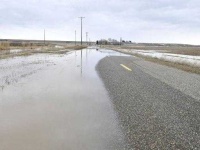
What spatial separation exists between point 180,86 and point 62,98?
6.40m

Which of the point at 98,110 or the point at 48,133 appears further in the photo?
the point at 98,110

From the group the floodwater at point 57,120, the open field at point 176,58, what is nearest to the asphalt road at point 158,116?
the floodwater at point 57,120

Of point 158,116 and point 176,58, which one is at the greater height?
point 158,116

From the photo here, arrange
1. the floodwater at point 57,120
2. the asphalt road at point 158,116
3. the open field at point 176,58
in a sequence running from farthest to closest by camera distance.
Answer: the open field at point 176,58, the asphalt road at point 158,116, the floodwater at point 57,120

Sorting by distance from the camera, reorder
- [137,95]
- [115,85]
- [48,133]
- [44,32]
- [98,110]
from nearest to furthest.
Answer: [48,133] < [98,110] < [137,95] < [115,85] < [44,32]

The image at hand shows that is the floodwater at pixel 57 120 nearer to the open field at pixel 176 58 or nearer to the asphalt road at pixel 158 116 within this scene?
the asphalt road at pixel 158 116

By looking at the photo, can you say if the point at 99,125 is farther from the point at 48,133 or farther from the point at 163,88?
the point at 163,88

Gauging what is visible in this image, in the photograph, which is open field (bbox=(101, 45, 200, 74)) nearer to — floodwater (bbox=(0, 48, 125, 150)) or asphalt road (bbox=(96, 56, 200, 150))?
asphalt road (bbox=(96, 56, 200, 150))

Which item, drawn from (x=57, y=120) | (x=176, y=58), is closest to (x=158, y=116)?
(x=57, y=120)

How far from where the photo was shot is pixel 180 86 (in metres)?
14.1

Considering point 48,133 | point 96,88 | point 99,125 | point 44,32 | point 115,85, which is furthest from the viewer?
point 44,32

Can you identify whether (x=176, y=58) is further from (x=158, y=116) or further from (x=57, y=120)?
(x=57, y=120)

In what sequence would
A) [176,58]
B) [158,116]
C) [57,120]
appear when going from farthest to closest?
[176,58] → [158,116] → [57,120]

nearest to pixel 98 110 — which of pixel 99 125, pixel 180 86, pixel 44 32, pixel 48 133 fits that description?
pixel 99 125
